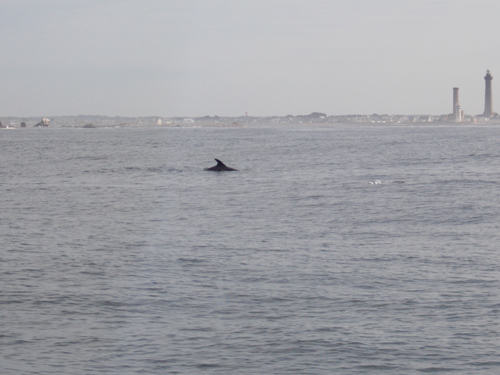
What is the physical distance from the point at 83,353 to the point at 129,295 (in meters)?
2.89

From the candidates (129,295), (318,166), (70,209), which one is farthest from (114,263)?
(318,166)

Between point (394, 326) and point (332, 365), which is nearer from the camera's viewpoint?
point (332, 365)

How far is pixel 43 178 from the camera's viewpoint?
1588 inches

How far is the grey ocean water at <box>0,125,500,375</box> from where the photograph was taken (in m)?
10.6

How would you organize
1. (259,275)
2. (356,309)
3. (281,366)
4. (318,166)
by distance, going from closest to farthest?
(281,366) → (356,309) → (259,275) → (318,166)

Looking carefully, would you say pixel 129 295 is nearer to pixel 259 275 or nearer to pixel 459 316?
pixel 259 275

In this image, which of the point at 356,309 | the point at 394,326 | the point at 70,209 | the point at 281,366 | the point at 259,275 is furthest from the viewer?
the point at 70,209

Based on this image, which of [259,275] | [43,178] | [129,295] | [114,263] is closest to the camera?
[129,295]

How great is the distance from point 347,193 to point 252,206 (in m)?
5.41

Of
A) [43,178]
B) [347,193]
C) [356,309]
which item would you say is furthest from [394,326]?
[43,178]

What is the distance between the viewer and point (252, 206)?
2623 centimetres

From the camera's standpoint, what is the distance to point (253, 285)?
14.1m

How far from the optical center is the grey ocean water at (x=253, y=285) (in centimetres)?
1063

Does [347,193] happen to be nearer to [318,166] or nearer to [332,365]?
[318,166]
